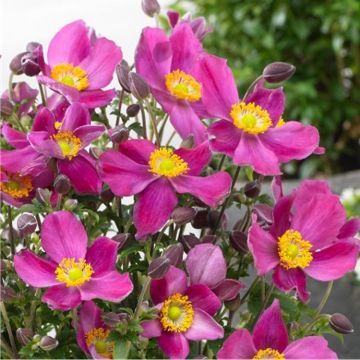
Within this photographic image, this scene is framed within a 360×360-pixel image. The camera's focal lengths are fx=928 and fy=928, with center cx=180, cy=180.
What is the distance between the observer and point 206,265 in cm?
59

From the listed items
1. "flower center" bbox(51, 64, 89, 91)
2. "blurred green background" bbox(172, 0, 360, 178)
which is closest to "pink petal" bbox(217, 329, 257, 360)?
"flower center" bbox(51, 64, 89, 91)

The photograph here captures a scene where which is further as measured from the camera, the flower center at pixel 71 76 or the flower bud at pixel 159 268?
the flower center at pixel 71 76

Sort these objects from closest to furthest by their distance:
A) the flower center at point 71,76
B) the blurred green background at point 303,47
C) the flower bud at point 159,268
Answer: the flower bud at point 159,268 → the flower center at point 71,76 → the blurred green background at point 303,47

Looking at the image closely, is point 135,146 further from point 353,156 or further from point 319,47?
point 353,156

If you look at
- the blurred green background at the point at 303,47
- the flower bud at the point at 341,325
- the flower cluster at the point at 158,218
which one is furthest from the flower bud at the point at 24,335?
the blurred green background at the point at 303,47

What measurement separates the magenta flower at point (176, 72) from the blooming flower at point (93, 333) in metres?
0.13

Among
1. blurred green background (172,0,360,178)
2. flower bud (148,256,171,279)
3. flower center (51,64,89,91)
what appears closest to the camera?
flower bud (148,256,171,279)

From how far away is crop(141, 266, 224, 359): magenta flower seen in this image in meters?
0.59

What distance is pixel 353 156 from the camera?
3.54 m

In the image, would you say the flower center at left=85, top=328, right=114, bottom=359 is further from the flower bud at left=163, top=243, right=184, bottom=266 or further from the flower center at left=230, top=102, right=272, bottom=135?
the flower center at left=230, top=102, right=272, bottom=135

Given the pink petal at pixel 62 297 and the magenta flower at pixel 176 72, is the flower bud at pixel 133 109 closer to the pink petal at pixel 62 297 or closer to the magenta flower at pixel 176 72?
the magenta flower at pixel 176 72

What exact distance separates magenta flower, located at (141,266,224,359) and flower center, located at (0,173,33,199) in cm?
11

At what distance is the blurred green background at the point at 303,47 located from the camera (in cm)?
313

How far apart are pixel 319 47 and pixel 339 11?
177mm
